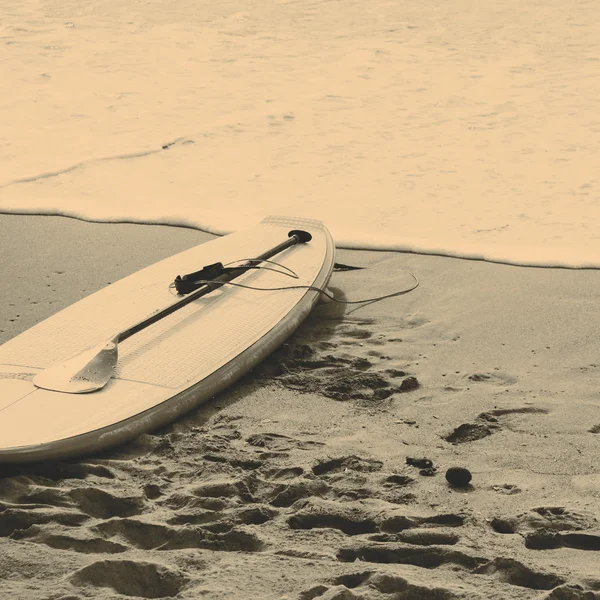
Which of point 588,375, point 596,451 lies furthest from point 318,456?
point 588,375

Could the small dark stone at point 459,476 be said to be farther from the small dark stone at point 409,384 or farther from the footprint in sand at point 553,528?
the small dark stone at point 409,384

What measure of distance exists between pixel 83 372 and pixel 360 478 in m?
0.89

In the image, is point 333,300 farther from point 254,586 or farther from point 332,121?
point 332,121

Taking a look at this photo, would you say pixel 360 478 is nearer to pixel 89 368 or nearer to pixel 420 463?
pixel 420 463

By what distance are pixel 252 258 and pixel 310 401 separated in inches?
37.7

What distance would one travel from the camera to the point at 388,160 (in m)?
5.52

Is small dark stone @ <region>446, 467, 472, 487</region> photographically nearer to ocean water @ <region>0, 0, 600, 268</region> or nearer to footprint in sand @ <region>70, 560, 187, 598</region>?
footprint in sand @ <region>70, 560, 187, 598</region>

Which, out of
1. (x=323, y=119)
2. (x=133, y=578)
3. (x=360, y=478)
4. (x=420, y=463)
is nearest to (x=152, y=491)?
(x=133, y=578)

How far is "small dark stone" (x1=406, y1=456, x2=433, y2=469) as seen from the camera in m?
2.43

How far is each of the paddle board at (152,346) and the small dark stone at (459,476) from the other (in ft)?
2.71

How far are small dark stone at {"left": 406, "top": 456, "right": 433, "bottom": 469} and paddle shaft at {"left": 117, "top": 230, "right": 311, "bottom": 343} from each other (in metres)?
1.00

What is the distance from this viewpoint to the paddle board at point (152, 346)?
2.51m

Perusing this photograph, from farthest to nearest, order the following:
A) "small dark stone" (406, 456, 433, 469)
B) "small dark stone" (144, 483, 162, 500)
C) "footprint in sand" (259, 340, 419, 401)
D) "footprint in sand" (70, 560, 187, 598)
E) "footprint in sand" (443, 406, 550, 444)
Answer: 1. "footprint in sand" (259, 340, 419, 401)
2. "footprint in sand" (443, 406, 550, 444)
3. "small dark stone" (406, 456, 433, 469)
4. "small dark stone" (144, 483, 162, 500)
5. "footprint in sand" (70, 560, 187, 598)

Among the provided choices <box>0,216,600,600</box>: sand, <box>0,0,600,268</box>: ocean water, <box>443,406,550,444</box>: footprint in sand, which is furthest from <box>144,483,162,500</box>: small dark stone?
<box>0,0,600,268</box>: ocean water
